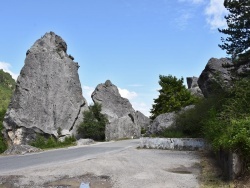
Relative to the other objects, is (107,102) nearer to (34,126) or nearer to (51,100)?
(51,100)

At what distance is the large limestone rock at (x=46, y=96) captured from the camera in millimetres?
36438

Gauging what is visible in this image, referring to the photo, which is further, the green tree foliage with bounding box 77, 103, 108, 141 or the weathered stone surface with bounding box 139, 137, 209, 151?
the green tree foliage with bounding box 77, 103, 108, 141

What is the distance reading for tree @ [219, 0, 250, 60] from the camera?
68.7 ft

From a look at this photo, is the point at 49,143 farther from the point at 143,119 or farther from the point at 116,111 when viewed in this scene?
the point at 143,119

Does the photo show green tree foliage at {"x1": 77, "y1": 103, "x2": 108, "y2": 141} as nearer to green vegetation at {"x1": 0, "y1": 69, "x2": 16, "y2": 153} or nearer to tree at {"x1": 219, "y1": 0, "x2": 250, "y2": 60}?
tree at {"x1": 219, "y1": 0, "x2": 250, "y2": 60}

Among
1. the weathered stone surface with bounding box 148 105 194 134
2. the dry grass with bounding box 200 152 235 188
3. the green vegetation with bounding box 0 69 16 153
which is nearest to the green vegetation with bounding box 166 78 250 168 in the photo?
the dry grass with bounding box 200 152 235 188

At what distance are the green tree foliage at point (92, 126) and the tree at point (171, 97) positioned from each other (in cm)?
793

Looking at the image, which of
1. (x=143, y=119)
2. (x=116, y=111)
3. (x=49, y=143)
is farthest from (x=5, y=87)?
(x=49, y=143)

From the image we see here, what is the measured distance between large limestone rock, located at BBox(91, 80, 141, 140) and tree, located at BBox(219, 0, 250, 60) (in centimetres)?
2240

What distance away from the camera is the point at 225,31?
22.1m

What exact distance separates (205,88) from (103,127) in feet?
46.9

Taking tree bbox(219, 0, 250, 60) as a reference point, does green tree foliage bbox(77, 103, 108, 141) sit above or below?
below

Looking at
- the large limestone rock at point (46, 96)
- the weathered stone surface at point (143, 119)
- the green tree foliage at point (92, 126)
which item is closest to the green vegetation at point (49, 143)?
the large limestone rock at point (46, 96)

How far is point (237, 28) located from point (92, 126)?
23398 millimetres
